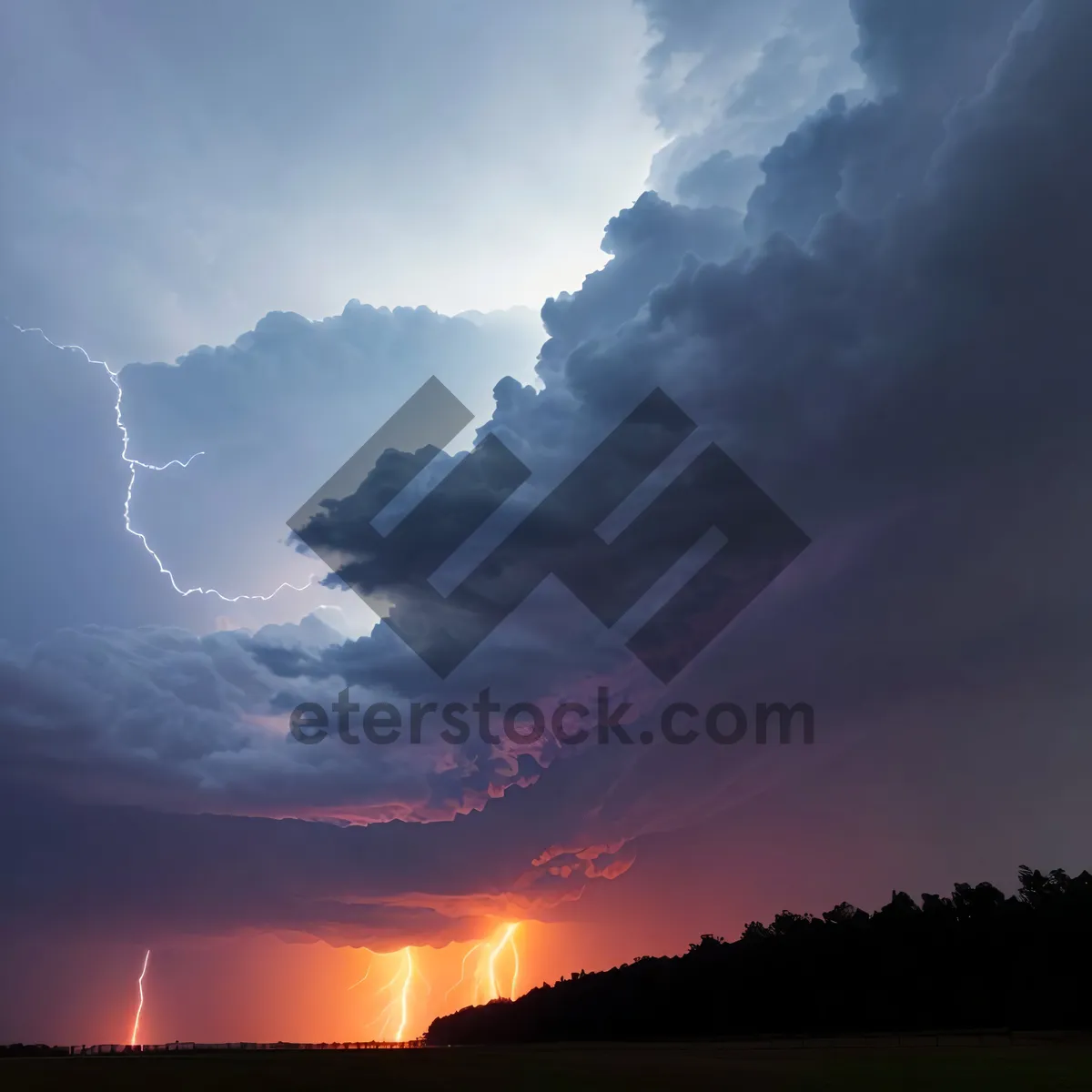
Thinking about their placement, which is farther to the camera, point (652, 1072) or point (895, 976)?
point (895, 976)

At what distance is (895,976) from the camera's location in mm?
101438

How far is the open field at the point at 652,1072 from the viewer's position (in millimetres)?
46062

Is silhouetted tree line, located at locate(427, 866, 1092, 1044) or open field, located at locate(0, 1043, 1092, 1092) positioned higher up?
silhouetted tree line, located at locate(427, 866, 1092, 1044)

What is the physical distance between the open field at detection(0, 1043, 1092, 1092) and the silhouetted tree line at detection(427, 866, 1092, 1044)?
19729 millimetres

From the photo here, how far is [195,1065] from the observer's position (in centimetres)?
6900

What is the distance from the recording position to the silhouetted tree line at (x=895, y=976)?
90.8 m

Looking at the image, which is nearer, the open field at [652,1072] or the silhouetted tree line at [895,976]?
the open field at [652,1072]

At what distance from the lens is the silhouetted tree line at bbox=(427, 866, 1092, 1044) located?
90.8m

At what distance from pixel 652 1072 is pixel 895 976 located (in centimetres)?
5827

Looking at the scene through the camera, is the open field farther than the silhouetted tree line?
No

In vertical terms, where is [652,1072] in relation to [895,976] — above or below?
below

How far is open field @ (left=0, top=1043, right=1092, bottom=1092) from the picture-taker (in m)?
46.1

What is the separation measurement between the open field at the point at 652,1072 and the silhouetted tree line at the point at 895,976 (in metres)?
19.7

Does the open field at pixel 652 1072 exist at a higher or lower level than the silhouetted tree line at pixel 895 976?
lower
